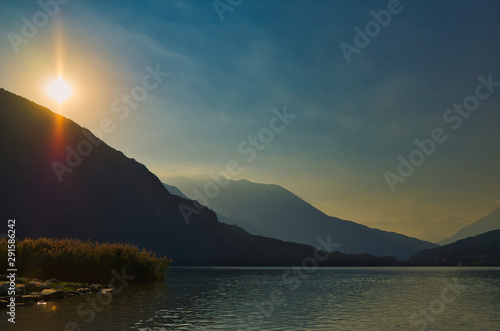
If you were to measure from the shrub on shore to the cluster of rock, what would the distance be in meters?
3.90

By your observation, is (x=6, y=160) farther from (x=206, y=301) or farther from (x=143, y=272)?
(x=206, y=301)

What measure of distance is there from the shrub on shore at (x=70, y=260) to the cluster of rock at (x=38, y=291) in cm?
390

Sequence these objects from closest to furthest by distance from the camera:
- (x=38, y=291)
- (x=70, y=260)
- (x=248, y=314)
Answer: (x=248, y=314) → (x=38, y=291) → (x=70, y=260)

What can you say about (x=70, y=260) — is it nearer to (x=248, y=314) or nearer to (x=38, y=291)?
(x=38, y=291)

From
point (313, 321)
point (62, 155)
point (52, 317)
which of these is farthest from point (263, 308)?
point (62, 155)

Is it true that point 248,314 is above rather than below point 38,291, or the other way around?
below

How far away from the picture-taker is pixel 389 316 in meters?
29.8

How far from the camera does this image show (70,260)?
47156 millimetres

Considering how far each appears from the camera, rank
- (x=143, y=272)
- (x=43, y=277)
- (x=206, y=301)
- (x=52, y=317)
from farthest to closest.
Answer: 1. (x=143, y=272)
2. (x=43, y=277)
3. (x=206, y=301)
4. (x=52, y=317)

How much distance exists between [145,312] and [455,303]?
2579cm

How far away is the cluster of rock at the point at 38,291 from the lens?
107ft

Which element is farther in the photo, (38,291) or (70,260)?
(70,260)

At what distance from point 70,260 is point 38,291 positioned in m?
11.4

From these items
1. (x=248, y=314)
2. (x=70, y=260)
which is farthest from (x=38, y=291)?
(x=248, y=314)
